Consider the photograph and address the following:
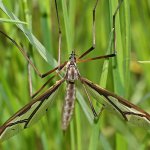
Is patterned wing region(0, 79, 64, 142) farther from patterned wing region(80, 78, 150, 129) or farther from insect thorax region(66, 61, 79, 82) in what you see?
patterned wing region(80, 78, 150, 129)

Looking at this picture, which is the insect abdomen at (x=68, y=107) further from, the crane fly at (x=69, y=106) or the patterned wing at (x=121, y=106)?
the patterned wing at (x=121, y=106)

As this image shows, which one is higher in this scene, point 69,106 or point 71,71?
point 71,71

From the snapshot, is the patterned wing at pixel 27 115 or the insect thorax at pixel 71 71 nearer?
the patterned wing at pixel 27 115

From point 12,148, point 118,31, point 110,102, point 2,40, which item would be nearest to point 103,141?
point 110,102

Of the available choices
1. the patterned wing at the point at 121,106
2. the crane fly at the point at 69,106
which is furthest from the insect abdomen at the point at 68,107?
the patterned wing at the point at 121,106

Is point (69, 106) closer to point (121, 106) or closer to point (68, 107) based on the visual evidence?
point (68, 107)

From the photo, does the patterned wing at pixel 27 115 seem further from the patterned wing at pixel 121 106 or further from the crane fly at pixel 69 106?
the patterned wing at pixel 121 106

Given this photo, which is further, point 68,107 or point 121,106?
point 68,107

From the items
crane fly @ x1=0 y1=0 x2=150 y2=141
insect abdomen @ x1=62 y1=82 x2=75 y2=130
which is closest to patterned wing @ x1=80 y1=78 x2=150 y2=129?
crane fly @ x1=0 y1=0 x2=150 y2=141

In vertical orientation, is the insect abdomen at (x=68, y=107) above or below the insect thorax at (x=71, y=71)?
below

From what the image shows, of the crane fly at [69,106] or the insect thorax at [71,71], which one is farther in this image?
the insect thorax at [71,71]

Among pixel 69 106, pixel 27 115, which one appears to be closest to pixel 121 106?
pixel 69 106

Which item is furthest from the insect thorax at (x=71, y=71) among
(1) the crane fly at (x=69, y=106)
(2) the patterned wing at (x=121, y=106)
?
(2) the patterned wing at (x=121, y=106)
